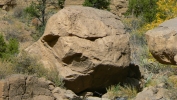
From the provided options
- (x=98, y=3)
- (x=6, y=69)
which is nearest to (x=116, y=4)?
(x=98, y=3)

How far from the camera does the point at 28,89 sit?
9.87 metres

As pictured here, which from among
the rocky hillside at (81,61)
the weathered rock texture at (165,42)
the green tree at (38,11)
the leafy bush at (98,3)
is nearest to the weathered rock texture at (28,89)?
the rocky hillside at (81,61)

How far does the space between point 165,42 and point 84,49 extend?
5017mm

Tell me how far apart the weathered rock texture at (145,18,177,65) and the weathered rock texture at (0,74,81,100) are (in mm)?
3897

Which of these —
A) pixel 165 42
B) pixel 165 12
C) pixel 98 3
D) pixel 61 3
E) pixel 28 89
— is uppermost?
pixel 165 42

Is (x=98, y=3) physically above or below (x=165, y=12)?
below

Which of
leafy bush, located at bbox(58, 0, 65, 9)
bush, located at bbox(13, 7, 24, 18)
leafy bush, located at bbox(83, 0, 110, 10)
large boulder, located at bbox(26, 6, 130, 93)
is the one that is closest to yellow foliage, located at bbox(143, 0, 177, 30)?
large boulder, located at bbox(26, 6, 130, 93)

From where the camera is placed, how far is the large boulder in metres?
11.5

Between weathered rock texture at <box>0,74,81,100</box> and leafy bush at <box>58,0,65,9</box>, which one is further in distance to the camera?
leafy bush at <box>58,0,65,9</box>

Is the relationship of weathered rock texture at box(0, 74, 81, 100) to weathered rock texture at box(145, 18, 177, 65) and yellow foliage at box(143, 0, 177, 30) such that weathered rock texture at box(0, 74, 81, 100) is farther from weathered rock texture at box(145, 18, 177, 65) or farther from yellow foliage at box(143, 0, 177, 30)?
yellow foliage at box(143, 0, 177, 30)

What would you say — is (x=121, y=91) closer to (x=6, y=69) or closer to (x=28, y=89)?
(x=28, y=89)

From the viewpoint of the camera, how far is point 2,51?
14.5 metres

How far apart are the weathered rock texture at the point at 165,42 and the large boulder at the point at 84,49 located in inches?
182

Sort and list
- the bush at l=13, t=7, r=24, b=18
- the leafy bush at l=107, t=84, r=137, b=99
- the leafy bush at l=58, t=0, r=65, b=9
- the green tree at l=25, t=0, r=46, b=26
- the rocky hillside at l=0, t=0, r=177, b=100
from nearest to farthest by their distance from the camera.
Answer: the rocky hillside at l=0, t=0, r=177, b=100
the leafy bush at l=107, t=84, r=137, b=99
the green tree at l=25, t=0, r=46, b=26
the bush at l=13, t=7, r=24, b=18
the leafy bush at l=58, t=0, r=65, b=9
